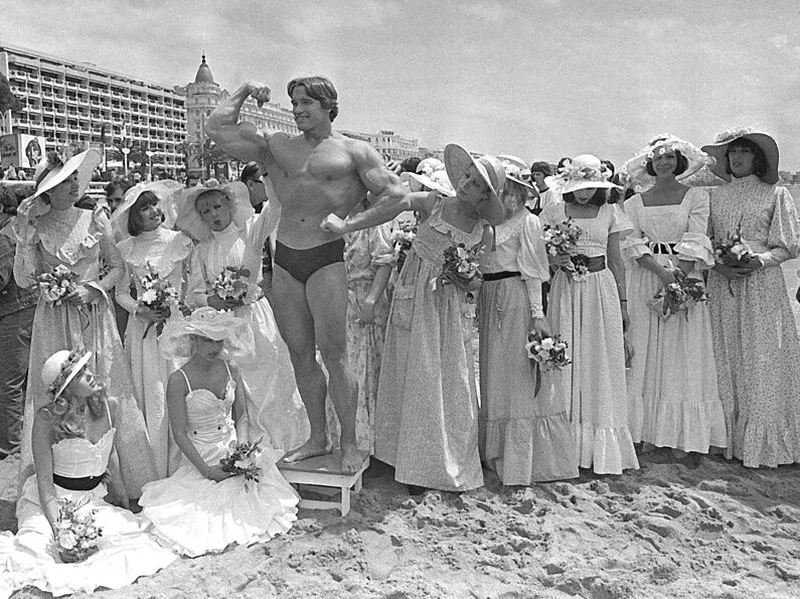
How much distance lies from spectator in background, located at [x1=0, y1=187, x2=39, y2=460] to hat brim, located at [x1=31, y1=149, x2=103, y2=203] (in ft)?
4.45

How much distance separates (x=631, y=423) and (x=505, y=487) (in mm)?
1155

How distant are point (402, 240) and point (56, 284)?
2186 millimetres

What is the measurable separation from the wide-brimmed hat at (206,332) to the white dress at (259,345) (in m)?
0.20

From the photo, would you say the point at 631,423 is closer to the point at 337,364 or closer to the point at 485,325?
the point at 485,325

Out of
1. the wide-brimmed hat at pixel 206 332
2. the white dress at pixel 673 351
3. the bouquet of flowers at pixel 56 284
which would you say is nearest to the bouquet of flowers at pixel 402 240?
the wide-brimmed hat at pixel 206 332

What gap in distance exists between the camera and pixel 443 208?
447 cm


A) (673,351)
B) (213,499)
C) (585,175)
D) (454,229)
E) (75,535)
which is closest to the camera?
(75,535)

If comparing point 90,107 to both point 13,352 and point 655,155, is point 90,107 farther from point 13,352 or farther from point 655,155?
point 655,155

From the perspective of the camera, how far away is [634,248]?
495 centimetres

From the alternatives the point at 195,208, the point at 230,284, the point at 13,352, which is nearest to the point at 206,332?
the point at 230,284

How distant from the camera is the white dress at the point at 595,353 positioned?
15.5 ft

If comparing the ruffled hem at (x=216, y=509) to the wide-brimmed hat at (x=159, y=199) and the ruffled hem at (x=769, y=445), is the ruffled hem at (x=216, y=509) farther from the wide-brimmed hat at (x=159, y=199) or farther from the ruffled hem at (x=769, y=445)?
the ruffled hem at (x=769, y=445)

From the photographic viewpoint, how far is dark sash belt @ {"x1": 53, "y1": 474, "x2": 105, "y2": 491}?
150 inches

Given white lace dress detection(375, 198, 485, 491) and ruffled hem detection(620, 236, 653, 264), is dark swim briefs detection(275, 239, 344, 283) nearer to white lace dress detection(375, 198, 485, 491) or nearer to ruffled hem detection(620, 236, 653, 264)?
white lace dress detection(375, 198, 485, 491)
